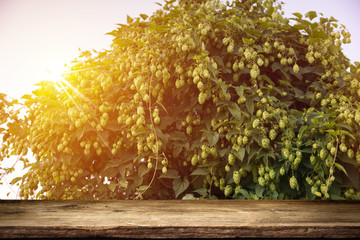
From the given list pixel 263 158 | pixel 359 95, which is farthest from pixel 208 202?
pixel 359 95

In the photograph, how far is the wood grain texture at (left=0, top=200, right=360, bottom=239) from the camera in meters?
0.90

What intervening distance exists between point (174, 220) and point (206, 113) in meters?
1.25

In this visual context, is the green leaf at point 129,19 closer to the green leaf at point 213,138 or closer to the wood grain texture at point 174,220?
the green leaf at point 213,138

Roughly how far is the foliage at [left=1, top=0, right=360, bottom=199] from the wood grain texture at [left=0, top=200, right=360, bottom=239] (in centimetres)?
63

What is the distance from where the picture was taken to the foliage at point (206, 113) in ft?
6.02

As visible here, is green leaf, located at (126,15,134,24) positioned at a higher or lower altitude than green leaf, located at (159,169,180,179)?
higher

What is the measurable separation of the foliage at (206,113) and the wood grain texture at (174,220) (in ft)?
2.05

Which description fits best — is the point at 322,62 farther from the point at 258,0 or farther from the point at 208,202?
the point at 208,202

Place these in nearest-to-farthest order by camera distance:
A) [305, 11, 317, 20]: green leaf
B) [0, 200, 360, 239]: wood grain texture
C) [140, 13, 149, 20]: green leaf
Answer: [0, 200, 360, 239]: wood grain texture
[305, 11, 317, 20]: green leaf
[140, 13, 149, 20]: green leaf

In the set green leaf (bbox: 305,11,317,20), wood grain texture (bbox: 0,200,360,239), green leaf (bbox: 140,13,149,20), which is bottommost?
wood grain texture (bbox: 0,200,360,239)

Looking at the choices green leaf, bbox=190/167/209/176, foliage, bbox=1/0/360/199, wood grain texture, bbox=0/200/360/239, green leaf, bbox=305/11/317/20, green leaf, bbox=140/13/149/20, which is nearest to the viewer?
wood grain texture, bbox=0/200/360/239

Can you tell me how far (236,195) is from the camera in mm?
1928

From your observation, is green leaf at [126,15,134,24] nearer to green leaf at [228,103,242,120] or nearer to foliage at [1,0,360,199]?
foliage at [1,0,360,199]

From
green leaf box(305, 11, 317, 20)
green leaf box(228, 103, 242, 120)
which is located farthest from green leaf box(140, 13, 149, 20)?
green leaf box(305, 11, 317, 20)
